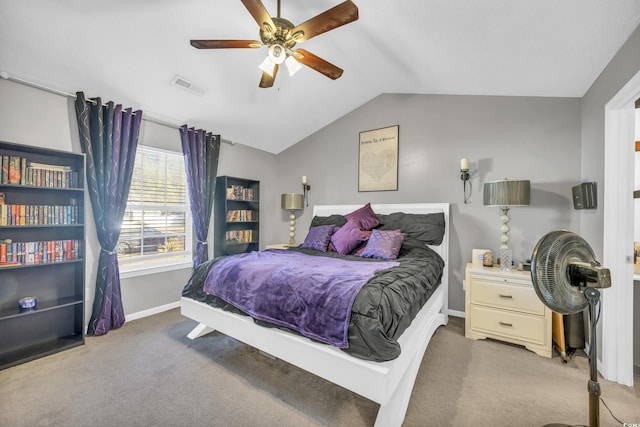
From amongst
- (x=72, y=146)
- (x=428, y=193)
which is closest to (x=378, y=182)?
(x=428, y=193)

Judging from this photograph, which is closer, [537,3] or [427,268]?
[537,3]

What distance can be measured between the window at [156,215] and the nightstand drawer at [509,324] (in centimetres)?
346

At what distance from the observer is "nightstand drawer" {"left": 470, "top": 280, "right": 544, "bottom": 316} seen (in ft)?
7.64

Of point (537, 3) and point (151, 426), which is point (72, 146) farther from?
point (537, 3)

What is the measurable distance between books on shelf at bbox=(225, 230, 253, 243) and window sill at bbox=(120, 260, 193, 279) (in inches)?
23.7

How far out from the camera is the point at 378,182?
3785mm

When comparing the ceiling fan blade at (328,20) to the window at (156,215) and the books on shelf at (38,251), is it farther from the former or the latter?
the books on shelf at (38,251)

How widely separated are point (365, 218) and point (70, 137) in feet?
10.3

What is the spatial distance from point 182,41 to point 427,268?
2903 millimetres

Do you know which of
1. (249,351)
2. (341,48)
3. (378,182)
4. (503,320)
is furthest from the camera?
(378,182)

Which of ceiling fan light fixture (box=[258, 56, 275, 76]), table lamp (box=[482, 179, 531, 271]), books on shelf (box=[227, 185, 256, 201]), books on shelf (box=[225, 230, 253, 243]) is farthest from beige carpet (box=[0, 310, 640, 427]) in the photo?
ceiling fan light fixture (box=[258, 56, 275, 76])

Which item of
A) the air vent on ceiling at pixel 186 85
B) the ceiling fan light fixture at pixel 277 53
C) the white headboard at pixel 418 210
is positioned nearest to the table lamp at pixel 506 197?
the white headboard at pixel 418 210

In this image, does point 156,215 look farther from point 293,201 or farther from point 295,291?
point 295,291

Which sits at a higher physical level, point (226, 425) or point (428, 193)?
point (428, 193)
